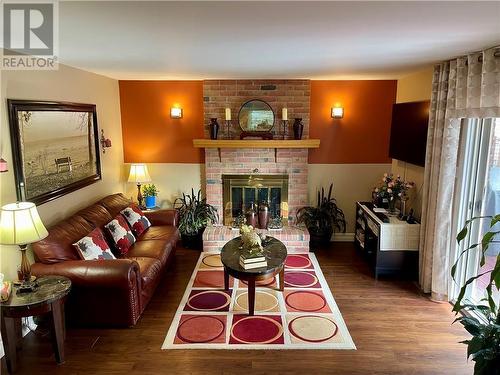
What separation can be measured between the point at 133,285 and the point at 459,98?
339cm

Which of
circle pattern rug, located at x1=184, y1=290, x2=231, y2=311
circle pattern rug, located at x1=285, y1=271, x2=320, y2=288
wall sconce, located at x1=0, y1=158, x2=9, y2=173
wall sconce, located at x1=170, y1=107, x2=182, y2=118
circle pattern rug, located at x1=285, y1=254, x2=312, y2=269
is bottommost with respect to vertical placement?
circle pattern rug, located at x1=184, y1=290, x2=231, y2=311

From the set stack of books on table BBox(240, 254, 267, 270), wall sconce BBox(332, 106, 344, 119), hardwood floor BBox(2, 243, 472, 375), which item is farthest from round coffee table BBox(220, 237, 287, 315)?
wall sconce BBox(332, 106, 344, 119)

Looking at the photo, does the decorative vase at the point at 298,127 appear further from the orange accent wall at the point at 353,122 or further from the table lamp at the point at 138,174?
the table lamp at the point at 138,174

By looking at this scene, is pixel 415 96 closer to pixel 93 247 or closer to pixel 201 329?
pixel 201 329

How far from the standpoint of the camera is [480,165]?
10.4 ft

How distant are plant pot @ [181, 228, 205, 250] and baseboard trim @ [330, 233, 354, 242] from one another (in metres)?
2.05

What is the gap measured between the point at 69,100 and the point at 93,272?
2011 millimetres

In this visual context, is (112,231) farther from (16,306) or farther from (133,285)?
(16,306)

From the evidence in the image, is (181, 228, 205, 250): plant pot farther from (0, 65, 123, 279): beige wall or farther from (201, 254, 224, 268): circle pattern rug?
(0, 65, 123, 279): beige wall

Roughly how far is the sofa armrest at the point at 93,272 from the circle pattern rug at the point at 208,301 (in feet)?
2.53

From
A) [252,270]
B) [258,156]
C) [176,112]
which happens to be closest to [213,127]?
[176,112]

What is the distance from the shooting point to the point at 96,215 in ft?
12.8

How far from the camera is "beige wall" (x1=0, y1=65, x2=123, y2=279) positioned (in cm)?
286

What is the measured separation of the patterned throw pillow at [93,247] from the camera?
3.24 meters
